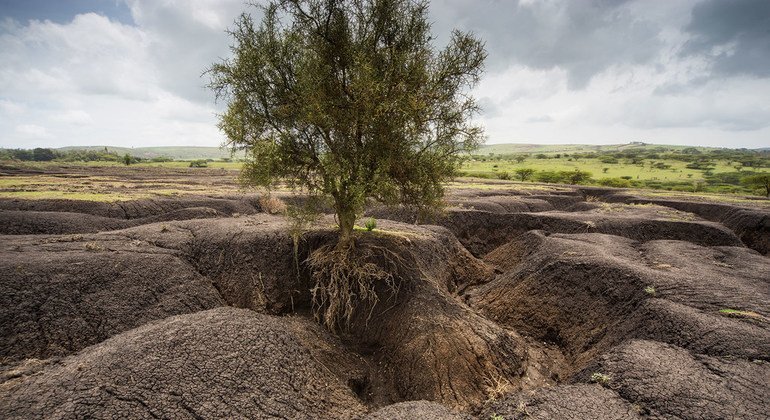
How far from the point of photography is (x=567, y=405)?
792cm

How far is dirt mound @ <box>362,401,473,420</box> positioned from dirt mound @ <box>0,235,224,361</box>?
8044 mm

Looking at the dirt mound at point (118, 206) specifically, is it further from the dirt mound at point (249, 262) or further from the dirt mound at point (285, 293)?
the dirt mound at point (249, 262)

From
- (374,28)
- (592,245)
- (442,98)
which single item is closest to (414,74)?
(442,98)

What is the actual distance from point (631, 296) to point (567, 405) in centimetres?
738

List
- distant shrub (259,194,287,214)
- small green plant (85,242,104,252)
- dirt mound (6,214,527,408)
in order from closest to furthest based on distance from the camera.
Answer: dirt mound (6,214,527,408)
small green plant (85,242,104,252)
distant shrub (259,194,287,214)

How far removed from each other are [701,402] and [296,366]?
29.9ft

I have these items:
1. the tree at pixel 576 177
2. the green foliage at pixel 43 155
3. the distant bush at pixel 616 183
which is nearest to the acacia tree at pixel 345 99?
the distant bush at pixel 616 183

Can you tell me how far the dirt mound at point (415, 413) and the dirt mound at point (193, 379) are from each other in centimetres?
176

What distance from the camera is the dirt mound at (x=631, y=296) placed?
10438 mm

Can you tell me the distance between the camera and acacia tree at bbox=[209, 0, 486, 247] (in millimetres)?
12133

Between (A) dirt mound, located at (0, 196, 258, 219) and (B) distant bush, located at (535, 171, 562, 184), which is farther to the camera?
(B) distant bush, located at (535, 171, 562, 184)

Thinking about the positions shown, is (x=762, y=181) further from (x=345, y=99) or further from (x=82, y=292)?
(x=82, y=292)

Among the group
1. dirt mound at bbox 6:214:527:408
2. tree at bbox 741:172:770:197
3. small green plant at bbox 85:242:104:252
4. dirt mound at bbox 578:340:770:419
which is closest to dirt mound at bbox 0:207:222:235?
dirt mound at bbox 6:214:527:408

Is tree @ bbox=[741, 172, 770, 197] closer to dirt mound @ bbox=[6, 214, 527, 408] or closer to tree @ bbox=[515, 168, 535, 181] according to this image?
tree @ bbox=[515, 168, 535, 181]
